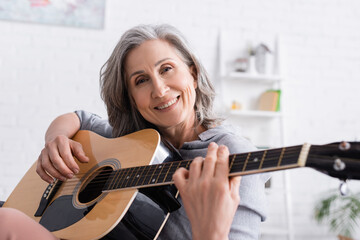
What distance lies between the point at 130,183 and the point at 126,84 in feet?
1.64

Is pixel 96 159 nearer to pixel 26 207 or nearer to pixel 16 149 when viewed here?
pixel 26 207

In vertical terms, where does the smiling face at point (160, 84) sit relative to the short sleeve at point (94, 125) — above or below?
above

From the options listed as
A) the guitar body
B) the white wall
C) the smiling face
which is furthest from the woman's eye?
the white wall

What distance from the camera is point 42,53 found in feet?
11.2

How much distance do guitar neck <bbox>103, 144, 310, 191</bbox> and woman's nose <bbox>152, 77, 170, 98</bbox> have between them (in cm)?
30

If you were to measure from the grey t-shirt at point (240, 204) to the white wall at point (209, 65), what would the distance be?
2.05 m

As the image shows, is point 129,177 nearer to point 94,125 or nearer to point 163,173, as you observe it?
point 163,173

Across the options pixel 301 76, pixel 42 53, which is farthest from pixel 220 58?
pixel 42 53

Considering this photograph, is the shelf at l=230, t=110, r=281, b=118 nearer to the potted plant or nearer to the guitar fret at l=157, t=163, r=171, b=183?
the potted plant

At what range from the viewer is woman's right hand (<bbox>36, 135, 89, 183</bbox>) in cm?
137

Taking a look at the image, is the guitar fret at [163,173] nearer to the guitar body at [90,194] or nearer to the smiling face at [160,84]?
the guitar body at [90,194]

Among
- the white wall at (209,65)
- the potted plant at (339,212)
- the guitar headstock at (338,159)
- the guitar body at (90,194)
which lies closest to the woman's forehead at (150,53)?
the guitar body at (90,194)

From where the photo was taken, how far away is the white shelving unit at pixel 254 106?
11.9 ft

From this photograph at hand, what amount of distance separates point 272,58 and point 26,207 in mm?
2888
